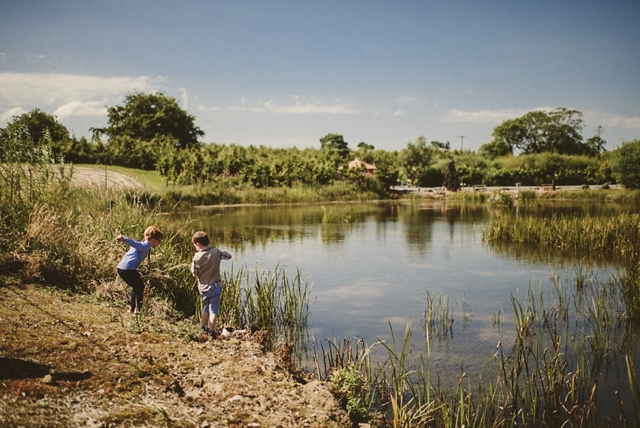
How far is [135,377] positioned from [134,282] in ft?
8.48

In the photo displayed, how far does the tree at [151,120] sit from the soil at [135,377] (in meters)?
61.8

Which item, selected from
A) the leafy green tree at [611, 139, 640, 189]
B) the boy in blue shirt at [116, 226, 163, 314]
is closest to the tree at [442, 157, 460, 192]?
the leafy green tree at [611, 139, 640, 189]

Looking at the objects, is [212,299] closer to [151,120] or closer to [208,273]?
[208,273]

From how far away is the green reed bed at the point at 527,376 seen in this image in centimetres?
579

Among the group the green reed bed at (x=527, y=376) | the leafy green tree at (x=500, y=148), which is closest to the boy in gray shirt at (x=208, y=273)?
the green reed bed at (x=527, y=376)

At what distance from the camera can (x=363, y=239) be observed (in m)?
23.2

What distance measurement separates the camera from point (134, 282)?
7723 millimetres

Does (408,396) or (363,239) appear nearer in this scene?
(408,396)

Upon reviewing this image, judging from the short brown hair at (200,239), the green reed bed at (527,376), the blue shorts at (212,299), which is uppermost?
the short brown hair at (200,239)

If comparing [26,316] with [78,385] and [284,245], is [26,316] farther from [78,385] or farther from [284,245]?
[284,245]

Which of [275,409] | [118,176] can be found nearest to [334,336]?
[275,409]

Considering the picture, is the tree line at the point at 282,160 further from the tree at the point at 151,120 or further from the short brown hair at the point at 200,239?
the short brown hair at the point at 200,239

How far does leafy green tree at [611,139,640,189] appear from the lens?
44.5 metres

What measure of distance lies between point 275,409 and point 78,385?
2027 millimetres
